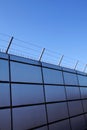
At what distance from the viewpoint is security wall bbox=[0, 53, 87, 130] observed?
609 centimetres

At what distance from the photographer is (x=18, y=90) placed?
257 inches

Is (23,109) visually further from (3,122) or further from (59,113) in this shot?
(59,113)

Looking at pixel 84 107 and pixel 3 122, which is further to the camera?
pixel 84 107

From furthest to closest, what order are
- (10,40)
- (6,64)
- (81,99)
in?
1. (81,99)
2. (10,40)
3. (6,64)

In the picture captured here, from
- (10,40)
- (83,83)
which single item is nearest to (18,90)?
(10,40)

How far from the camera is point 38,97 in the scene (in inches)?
293

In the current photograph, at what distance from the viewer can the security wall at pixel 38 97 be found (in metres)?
6.09

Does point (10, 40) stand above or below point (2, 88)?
above

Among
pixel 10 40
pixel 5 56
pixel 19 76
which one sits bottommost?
pixel 19 76

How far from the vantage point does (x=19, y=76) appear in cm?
678

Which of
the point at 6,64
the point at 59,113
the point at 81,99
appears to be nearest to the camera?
the point at 6,64

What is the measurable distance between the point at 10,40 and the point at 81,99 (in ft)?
19.8

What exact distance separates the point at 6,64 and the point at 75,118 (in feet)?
17.0

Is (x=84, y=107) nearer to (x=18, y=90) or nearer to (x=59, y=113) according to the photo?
(x=59, y=113)
